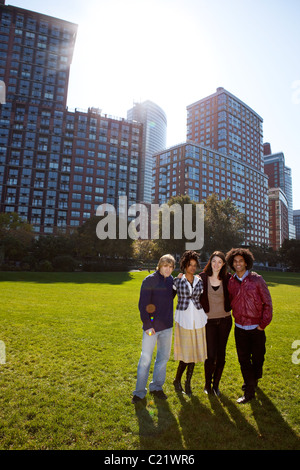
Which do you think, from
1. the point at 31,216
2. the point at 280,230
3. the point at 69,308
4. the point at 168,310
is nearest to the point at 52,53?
the point at 31,216

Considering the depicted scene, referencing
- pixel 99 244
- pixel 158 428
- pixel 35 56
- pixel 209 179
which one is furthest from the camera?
pixel 209 179

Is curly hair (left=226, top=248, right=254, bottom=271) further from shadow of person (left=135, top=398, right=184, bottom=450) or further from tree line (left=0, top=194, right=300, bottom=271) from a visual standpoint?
tree line (left=0, top=194, right=300, bottom=271)

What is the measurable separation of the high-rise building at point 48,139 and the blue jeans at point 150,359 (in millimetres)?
86827

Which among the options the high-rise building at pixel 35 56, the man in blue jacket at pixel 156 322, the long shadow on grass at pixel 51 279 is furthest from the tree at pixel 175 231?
the high-rise building at pixel 35 56

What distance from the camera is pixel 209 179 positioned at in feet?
363

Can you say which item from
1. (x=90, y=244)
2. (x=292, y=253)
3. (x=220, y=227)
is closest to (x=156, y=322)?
(x=220, y=227)

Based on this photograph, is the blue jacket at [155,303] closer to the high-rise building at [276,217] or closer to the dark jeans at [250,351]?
the dark jeans at [250,351]

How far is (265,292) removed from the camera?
15.2 feet

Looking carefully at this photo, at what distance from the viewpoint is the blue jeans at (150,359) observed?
457 centimetres

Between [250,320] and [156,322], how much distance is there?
1683mm

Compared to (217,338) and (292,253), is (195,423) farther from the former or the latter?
(292,253)
